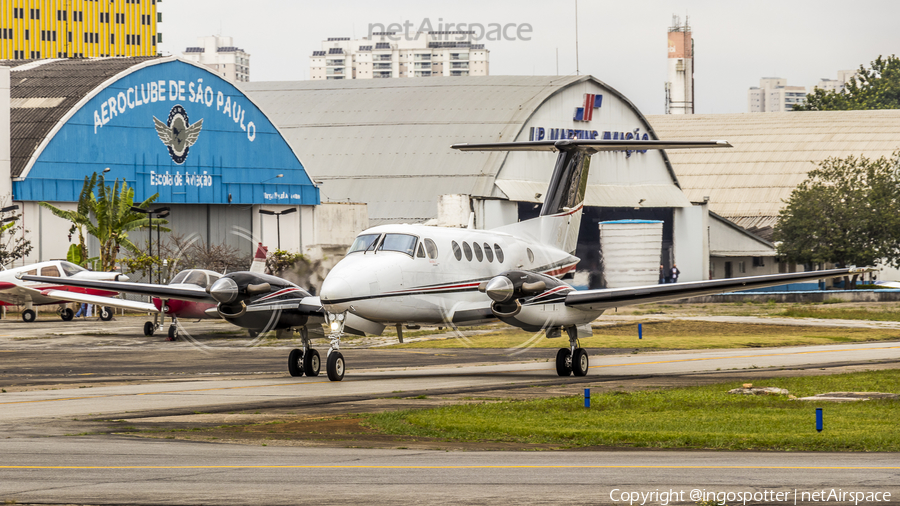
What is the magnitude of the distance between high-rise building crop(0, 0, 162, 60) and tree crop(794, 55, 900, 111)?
108719mm

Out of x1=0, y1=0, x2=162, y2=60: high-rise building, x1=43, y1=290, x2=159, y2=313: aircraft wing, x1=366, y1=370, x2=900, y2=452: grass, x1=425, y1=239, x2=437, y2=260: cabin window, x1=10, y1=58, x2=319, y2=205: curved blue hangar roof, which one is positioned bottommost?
x1=366, y1=370, x2=900, y2=452: grass

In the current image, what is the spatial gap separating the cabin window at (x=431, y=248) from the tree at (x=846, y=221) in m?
60.2

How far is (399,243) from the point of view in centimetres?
2492

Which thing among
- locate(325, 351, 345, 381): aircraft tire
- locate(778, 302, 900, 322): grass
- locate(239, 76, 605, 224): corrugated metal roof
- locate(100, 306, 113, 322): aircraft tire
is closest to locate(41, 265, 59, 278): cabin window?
locate(100, 306, 113, 322): aircraft tire

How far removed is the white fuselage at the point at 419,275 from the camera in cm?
2353

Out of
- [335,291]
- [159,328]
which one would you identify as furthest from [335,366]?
[159,328]

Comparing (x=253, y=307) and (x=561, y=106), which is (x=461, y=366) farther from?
(x=561, y=106)

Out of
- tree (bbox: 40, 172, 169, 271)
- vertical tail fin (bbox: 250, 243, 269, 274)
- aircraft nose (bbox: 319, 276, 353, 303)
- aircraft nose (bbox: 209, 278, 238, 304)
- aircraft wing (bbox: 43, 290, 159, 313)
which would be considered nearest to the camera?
aircraft nose (bbox: 319, 276, 353, 303)

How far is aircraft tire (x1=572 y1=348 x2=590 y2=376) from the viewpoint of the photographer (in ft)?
89.1

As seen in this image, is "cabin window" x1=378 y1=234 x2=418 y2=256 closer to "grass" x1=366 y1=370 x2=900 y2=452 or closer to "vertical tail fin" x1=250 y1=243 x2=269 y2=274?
"vertical tail fin" x1=250 y1=243 x2=269 y2=274

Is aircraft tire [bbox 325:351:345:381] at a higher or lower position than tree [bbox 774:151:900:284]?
lower

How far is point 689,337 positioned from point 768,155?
61747 mm

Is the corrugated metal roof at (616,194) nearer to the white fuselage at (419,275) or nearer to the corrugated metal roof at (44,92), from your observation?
the corrugated metal roof at (44,92)

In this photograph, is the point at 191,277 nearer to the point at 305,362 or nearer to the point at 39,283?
the point at 305,362
